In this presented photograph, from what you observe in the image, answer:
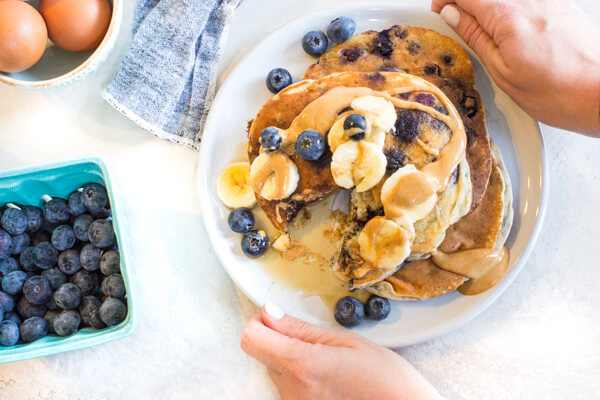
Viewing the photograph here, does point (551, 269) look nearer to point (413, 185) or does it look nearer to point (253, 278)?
point (413, 185)

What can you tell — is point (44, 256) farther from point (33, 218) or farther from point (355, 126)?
point (355, 126)

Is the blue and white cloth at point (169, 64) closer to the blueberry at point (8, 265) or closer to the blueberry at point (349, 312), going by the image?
the blueberry at point (8, 265)

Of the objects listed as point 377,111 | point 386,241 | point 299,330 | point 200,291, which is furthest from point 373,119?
point 200,291

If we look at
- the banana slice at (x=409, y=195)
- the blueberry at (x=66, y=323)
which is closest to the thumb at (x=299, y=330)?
the banana slice at (x=409, y=195)

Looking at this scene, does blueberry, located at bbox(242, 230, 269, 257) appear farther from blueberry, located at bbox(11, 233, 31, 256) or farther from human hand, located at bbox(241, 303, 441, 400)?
blueberry, located at bbox(11, 233, 31, 256)

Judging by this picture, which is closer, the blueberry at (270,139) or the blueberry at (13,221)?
the blueberry at (270,139)

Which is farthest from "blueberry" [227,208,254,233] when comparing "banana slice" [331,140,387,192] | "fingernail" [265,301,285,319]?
"banana slice" [331,140,387,192]
